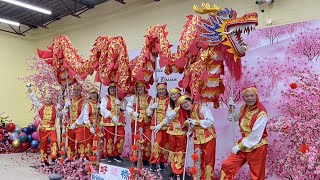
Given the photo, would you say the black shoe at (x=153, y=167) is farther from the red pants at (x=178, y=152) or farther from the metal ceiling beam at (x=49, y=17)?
the metal ceiling beam at (x=49, y=17)

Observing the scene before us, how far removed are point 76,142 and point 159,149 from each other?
1.56m

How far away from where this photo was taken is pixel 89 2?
7.30 meters

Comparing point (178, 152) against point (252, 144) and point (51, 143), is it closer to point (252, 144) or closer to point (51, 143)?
point (252, 144)

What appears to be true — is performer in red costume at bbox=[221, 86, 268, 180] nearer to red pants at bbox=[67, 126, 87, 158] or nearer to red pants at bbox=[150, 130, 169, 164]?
red pants at bbox=[150, 130, 169, 164]

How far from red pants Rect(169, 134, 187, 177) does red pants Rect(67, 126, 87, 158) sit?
1845mm

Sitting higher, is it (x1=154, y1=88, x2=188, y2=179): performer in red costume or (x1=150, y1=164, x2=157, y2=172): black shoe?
(x1=154, y1=88, x2=188, y2=179): performer in red costume

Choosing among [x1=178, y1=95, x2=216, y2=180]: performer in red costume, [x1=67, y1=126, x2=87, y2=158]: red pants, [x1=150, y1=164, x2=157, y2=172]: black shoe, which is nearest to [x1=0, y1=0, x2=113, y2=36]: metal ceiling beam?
[x1=67, y1=126, x2=87, y2=158]: red pants

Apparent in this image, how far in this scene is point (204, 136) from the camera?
11.2 feet

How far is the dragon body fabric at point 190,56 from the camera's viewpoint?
10.1ft

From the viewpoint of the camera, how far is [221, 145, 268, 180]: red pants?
2.96 m

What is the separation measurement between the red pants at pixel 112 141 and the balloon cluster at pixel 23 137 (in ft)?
10.1

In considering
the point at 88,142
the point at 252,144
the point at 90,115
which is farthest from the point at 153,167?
the point at 252,144

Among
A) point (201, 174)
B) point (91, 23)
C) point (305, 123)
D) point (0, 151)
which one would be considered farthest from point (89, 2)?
point (305, 123)

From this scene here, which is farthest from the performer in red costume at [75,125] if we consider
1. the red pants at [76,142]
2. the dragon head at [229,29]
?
the dragon head at [229,29]
